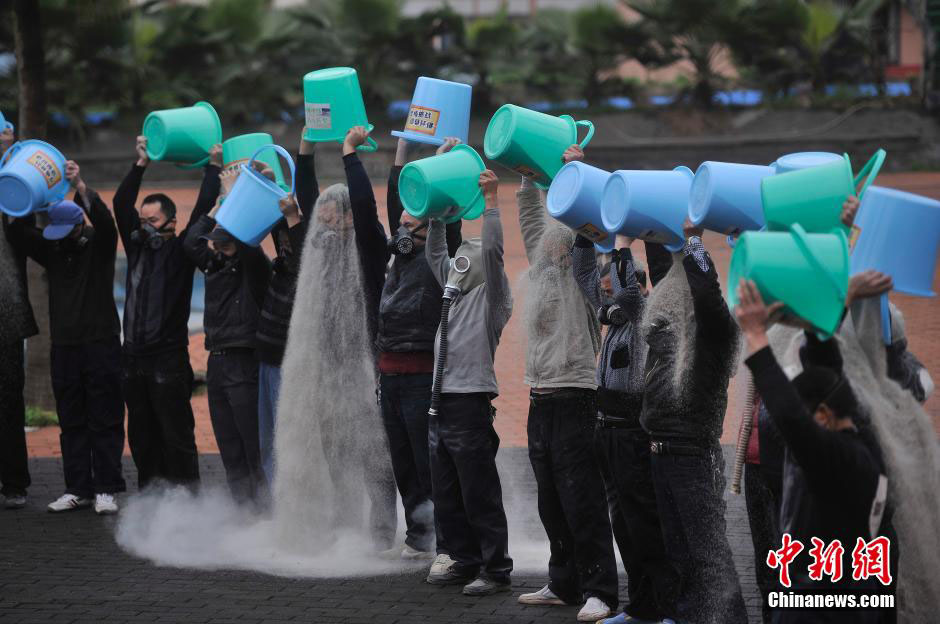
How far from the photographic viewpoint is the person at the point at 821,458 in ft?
12.1

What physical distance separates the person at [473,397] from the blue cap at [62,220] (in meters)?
2.72

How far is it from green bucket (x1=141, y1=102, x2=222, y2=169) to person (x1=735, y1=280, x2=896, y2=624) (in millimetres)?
4321

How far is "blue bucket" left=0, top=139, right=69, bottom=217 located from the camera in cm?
727

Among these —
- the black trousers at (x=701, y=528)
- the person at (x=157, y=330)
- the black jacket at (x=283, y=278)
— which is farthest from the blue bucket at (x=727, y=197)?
the person at (x=157, y=330)

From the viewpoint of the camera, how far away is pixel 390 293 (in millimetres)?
6434

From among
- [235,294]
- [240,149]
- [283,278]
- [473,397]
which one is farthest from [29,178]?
[473,397]

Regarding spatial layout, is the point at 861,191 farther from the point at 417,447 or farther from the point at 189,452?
the point at 189,452

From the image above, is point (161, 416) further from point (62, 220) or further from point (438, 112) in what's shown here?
point (438, 112)

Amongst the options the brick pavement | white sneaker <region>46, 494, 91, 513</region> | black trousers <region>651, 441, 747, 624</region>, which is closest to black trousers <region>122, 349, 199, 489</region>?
white sneaker <region>46, 494, 91, 513</region>

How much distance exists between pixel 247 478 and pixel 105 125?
1873cm

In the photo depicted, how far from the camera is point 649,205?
5039 mm

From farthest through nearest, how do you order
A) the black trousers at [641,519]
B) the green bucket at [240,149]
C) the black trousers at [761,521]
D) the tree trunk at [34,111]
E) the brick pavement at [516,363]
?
the tree trunk at [34,111], the brick pavement at [516,363], the green bucket at [240,149], the black trousers at [641,519], the black trousers at [761,521]

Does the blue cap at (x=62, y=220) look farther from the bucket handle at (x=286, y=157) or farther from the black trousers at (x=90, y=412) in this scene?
the bucket handle at (x=286, y=157)

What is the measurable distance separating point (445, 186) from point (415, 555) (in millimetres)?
1979
